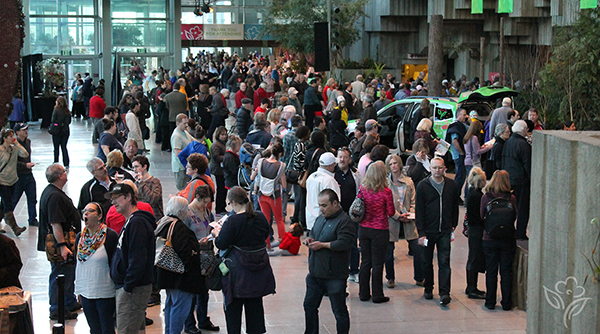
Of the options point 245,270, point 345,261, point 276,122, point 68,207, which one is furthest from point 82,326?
point 276,122

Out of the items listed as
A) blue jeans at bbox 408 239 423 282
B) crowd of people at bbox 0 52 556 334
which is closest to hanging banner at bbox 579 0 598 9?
crowd of people at bbox 0 52 556 334

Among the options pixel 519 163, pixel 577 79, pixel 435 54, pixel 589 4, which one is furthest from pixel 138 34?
pixel 519 163

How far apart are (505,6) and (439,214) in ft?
63.0

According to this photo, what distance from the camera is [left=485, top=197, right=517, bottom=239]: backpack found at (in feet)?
25.0

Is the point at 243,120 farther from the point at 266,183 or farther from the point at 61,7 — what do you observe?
the point at 61,7

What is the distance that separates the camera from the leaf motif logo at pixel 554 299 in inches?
151

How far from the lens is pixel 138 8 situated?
27625mm

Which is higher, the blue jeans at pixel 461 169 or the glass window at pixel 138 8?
the glass window at pixel 138 8

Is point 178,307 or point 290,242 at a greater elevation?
point 290,242

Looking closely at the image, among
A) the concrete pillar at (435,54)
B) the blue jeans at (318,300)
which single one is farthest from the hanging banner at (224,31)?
the blue jeans at (318,300)

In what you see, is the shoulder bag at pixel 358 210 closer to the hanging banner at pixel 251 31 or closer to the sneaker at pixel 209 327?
the sneaker at pixel 209 327

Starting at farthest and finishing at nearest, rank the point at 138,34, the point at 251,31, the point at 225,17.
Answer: the point at 225,17, the point at 251,31, the point at 138,34

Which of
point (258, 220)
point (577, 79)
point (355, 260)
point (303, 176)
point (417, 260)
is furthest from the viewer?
point (577, 79)

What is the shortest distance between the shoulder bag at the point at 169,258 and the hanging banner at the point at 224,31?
133ft
